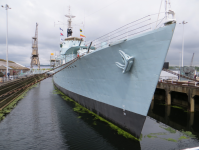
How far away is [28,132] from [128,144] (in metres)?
5.52

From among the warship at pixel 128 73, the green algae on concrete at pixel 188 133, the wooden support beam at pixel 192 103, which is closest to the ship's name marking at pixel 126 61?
the warship at pixel 128 73

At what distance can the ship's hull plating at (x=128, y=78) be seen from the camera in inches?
201

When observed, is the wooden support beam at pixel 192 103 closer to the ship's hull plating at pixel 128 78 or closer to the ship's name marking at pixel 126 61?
the ship's hull plating at pixel 128 78

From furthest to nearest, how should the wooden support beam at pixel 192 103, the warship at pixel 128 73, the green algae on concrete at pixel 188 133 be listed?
the wooden support beam at pixel 192 103 → the green algae on concrete at pixel 188 133 → the warship at pixel 128 73

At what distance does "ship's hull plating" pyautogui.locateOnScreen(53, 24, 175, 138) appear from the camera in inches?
201

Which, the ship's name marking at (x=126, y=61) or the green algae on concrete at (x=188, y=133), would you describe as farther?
the green algae on concrete at (x=188, y=133)

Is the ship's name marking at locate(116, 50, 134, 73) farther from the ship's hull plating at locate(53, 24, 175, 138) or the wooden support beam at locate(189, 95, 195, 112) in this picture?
the wooden support beam at locate(189, 95, 195, 112)

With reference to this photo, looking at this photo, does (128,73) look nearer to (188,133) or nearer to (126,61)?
(126,61)

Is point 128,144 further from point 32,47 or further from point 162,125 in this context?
point 32,47

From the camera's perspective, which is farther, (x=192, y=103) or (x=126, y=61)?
(x=192, y=103)

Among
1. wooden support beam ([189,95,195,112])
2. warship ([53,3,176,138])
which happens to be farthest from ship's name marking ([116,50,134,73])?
wooden support beam ([189,95,195,112])

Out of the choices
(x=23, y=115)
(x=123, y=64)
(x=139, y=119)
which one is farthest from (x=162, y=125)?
(x=23, y=115)

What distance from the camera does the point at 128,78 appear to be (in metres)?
6.16

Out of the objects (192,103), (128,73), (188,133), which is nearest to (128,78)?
(128,73)
